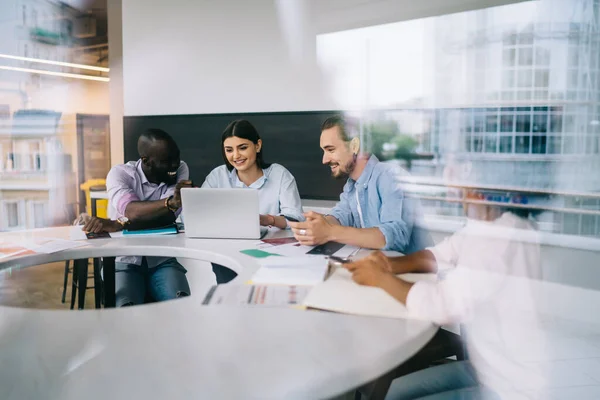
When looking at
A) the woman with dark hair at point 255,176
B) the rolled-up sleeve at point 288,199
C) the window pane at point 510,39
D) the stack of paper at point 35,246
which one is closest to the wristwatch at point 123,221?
the stack of paper at point 35,246

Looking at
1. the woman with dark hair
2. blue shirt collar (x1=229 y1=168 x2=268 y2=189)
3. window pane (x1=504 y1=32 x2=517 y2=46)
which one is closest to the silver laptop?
the woman with dark hair

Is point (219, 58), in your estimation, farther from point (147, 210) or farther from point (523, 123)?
point (523, 123)

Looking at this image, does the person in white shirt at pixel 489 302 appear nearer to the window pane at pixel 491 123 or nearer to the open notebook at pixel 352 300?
the open notebook at pixel 352 300

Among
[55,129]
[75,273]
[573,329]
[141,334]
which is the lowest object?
[573,329]

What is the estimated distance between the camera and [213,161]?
220cm

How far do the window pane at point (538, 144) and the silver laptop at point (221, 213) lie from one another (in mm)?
798

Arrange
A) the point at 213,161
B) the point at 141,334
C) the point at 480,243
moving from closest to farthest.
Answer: the point at 141,334, the point at 480,243, the point at 213,161

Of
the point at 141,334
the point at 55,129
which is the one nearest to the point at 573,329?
the point at 141,334

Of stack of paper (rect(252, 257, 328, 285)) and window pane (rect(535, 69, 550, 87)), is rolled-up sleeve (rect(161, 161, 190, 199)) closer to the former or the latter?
stack of paper (rect(252, 257, 328, 285))

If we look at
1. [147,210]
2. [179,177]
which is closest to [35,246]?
[147,210]

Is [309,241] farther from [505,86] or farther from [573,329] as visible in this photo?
[573,329]

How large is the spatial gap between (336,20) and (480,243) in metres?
1.07

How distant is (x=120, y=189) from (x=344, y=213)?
2.28 ft

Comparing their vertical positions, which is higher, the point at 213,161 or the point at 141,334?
the point at 213,161
